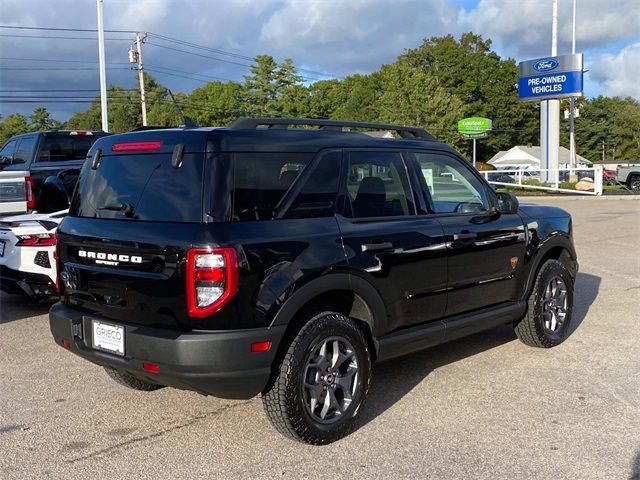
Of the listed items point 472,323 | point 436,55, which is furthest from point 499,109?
point 472,323

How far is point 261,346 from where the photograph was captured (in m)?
3.56

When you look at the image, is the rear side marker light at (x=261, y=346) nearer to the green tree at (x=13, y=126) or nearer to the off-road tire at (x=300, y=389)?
the off-road tire at (x=300, y=389)

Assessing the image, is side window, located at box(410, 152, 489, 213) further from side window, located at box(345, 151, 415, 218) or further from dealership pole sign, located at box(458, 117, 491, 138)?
dealership pole sign, located at box(458, 117, 491, 138)

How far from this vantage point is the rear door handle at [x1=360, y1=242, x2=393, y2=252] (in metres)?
4.11

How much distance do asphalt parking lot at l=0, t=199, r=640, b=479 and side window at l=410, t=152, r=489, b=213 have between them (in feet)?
4.42

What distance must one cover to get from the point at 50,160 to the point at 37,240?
5.13m

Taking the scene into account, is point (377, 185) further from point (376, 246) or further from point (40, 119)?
point (40, 119)

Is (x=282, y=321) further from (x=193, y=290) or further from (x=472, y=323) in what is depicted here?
(x=472, y=323)

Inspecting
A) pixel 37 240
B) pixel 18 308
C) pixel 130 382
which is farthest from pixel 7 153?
pixel 130 382

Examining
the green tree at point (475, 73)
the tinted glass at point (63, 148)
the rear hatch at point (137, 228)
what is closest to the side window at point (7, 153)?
the tinted glass at point (63, 148)

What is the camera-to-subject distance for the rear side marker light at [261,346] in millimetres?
3535

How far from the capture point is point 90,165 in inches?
A: 172

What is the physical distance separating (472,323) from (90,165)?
3000mm

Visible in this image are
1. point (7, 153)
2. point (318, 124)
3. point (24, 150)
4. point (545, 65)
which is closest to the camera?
point (318, 124)
